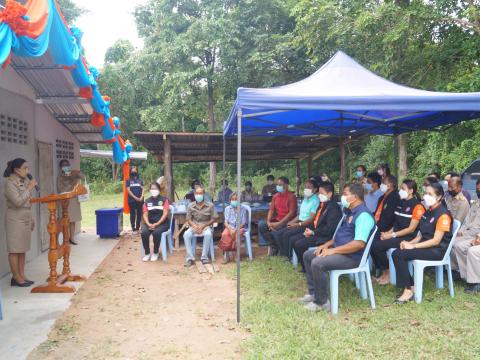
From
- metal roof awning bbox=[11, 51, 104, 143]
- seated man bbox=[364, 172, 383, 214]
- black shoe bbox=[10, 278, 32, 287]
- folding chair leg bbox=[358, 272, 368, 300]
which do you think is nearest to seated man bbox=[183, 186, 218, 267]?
black shoe bbox=[10, 278, 32, 287]

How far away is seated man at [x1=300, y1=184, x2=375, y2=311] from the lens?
14.5 ft

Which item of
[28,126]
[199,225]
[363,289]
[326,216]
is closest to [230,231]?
[199,225]

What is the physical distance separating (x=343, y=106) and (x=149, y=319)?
3074mm

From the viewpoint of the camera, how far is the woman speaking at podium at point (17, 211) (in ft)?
17.2

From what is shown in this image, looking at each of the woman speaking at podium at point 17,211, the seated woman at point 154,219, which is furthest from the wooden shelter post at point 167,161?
the woman speaking at podium at point 17,211

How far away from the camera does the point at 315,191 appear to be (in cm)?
648

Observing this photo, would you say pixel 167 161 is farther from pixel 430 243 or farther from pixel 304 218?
pixel 430 243

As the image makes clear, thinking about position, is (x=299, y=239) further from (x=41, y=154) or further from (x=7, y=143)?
(x=41, y=154)

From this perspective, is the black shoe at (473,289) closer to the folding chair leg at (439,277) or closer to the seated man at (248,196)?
the folding chair leg at (439,277)

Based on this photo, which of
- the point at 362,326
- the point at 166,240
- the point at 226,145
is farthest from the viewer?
the point at 226,145

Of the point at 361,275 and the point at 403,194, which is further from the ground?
the point at 403,194

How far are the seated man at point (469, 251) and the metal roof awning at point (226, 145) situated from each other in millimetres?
4710

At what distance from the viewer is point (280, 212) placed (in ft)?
24.3

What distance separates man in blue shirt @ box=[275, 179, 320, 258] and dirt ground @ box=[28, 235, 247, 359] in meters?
1.07
